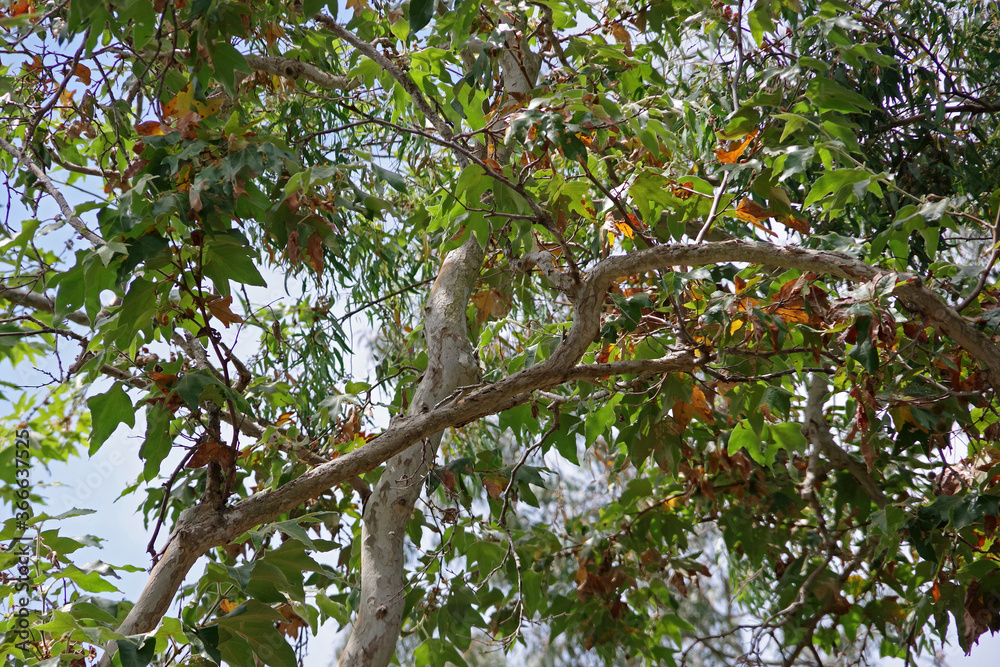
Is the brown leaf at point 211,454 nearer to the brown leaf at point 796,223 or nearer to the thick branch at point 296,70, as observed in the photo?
the thick branch at point 296,70

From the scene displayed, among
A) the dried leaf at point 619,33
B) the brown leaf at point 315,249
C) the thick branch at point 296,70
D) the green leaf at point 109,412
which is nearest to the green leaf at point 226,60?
the brown leaf at point 315,249

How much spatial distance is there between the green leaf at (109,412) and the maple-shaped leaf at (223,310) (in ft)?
0.64

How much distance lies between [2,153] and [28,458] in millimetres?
852

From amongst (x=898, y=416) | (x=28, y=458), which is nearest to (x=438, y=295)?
(x=898, y=416)

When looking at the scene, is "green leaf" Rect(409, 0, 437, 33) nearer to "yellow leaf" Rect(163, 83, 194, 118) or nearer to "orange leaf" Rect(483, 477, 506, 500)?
"yellow leaf" Rect(163, 83, 194, 118)

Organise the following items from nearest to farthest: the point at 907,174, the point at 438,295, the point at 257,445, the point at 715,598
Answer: the point at 257,445, the point at 438,295, the point at 907,174, the point at 715,598

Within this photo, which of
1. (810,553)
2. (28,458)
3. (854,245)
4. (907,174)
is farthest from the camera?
(810,553)

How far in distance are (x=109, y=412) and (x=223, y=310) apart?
0.82 feet

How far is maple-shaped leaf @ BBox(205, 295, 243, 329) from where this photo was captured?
1351mm

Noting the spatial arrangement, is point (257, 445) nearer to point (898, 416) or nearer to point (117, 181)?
point (117, 181)

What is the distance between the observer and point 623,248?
231 cm

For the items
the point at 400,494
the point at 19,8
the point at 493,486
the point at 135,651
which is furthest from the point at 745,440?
the point at 19,8

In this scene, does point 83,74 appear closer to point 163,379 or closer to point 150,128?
point 150,128

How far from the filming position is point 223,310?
53.5 inches
